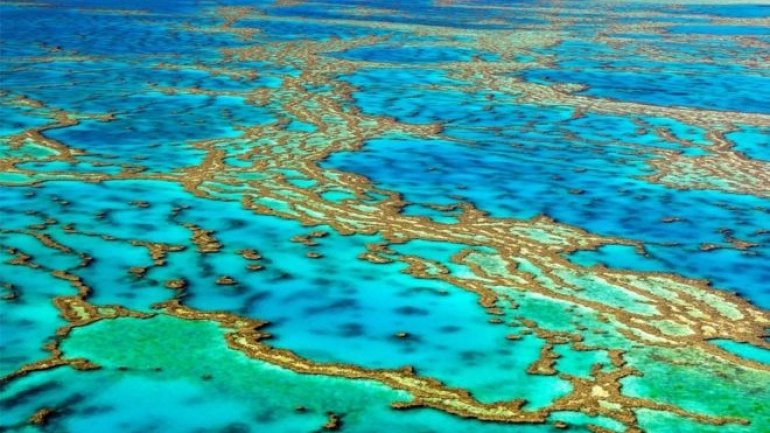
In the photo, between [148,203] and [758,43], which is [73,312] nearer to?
[148,203]

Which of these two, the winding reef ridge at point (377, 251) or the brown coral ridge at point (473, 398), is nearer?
the brown coral ridge at point (473, 398)

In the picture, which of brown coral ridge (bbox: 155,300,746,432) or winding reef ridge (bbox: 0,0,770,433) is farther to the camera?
winding reef ridge (bbox: 0,0,770,433)

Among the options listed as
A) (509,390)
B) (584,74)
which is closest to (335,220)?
(509,390)

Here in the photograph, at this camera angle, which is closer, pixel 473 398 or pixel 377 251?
pixel 473 398

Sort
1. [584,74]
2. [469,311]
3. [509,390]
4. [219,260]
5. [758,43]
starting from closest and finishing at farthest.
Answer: [509,390]
[469,311]
[219,260]
[584,74]
[758,43]

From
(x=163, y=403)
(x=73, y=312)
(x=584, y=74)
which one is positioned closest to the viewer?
(x=163, y=403)

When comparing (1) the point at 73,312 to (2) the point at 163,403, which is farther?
(1) the point at 73,312
